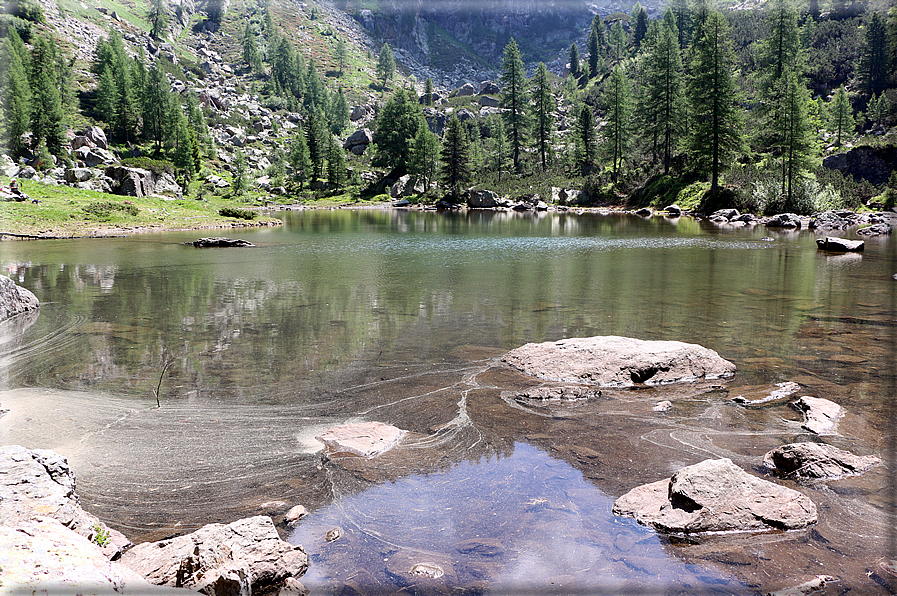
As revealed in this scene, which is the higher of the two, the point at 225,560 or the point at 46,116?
the point at 46,116

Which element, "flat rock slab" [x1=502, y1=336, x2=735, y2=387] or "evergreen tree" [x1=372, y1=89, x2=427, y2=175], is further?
"evergreen tree" [x1=372, y1=89, x2=427, y2=175]

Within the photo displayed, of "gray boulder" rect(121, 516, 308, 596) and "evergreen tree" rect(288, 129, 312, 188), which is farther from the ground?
"evergreen tree" rect(288, 129, 312, 188)

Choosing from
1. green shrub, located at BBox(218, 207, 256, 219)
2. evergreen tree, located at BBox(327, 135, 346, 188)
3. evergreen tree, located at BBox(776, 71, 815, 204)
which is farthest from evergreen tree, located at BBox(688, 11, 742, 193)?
evergreen tree, located at BBox(327, 135, 346, 188)

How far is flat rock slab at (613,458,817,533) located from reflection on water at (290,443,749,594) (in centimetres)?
27

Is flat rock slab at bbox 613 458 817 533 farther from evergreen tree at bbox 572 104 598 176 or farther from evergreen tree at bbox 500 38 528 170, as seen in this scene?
evergreen tree at bbox 500 38 528 170

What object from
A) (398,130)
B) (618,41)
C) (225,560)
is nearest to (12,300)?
(225,560)

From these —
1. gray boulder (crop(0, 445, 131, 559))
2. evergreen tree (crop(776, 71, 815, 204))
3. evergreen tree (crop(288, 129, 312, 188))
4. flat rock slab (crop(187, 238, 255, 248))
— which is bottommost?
gray boulder (crop(0, 445, 131, 559))

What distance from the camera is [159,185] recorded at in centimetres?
7631

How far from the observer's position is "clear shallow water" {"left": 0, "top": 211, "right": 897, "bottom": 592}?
221 inches

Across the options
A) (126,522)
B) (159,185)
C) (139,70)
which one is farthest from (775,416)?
(139,70)

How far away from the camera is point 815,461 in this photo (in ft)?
20.8

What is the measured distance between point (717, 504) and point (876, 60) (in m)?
123

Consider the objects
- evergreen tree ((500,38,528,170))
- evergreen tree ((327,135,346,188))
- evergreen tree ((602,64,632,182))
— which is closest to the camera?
evergreen tree ((602,64,632,182))

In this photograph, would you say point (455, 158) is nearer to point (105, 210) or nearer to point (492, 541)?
point (105, 210)
